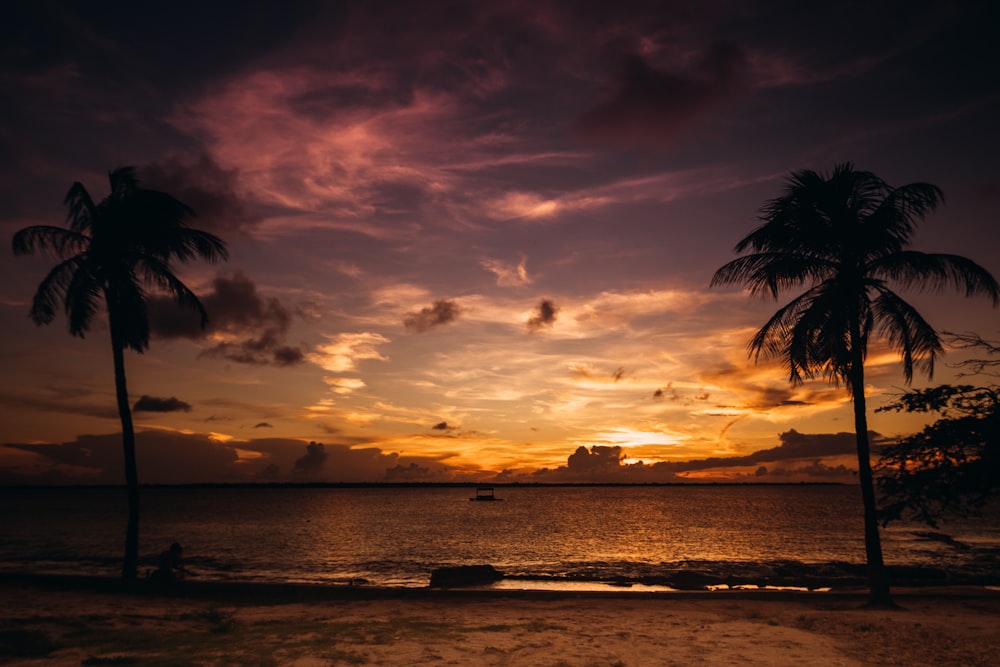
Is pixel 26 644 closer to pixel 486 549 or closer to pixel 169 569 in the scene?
pixel 169 569

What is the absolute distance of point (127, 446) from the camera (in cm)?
2370

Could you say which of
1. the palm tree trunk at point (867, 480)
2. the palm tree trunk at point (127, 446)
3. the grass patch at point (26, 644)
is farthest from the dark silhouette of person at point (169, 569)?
the palm tree trunk at point (867, 480)

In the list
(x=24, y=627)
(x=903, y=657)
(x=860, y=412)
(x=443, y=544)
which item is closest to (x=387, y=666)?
(x=24, y=627)

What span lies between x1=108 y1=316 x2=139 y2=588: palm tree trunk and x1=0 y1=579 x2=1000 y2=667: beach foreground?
4.93 feet

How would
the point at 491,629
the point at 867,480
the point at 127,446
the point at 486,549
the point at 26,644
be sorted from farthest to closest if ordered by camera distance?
the point at 486,549
the point at 127,446
the point at 867,480
the point at 491,629
the point at 26,644

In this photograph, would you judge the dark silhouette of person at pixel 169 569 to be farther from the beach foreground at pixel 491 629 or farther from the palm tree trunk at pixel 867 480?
the palm tree trunk at pixel 867 480

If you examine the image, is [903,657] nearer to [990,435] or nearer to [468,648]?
[990,435]

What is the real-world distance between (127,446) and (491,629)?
16.1 metres

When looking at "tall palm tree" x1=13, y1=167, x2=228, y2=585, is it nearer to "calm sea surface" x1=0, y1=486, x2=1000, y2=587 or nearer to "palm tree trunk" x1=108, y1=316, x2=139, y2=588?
"palm tree trunk" x1=108, y1=316, x2=139, y2=588


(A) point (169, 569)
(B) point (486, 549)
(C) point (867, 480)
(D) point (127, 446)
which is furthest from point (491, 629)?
(B) point (486, 549)

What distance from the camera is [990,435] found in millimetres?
11445

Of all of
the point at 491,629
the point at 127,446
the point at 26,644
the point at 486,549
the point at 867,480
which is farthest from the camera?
the point at 486,549

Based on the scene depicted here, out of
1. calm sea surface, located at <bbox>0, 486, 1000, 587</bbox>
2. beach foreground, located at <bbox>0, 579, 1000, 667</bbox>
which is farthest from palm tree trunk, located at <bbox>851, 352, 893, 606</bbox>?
calm sea surface, located at <bbox>0, 486, 1000, 587</bbox>

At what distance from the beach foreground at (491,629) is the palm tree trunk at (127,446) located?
4.93 feet
